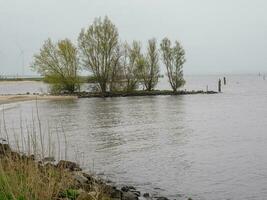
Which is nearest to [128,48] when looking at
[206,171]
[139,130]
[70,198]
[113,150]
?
[139,130]

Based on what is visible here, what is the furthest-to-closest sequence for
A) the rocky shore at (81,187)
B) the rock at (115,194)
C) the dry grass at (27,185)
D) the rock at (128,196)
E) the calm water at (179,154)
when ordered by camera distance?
the calm water at (179,154) → the rock at (128,196) → the rock at (115,194) → the rocky shore at (81,187) → the dry grass at (27,185)

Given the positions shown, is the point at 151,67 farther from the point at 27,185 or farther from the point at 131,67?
the point at 27,185

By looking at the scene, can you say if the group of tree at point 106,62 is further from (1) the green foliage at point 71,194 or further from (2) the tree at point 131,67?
(1) the green foliage at point 71,194

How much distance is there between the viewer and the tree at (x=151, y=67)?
9056 cm

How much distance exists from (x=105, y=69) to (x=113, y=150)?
61061mm

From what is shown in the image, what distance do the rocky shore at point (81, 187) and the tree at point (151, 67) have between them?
74.1 m

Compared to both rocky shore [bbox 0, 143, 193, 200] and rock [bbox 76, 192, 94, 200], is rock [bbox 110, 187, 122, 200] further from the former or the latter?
rock [bbox 76, 192, 94, 200]

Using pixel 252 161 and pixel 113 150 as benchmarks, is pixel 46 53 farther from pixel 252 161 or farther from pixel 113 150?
pixel 252 161

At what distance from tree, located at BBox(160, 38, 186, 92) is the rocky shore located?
246 ft

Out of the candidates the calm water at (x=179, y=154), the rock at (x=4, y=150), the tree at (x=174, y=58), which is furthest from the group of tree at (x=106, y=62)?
the rock at (x=4, y=150)

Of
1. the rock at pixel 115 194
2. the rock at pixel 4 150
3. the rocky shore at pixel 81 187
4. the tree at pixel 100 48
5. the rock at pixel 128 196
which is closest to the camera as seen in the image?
the rocky shore at pixel 81 187

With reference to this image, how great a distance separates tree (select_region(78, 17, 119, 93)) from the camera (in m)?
84.9

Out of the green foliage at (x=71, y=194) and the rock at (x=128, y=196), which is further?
the rock at (x=128, y=196)

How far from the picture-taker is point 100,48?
84750 millimetres
